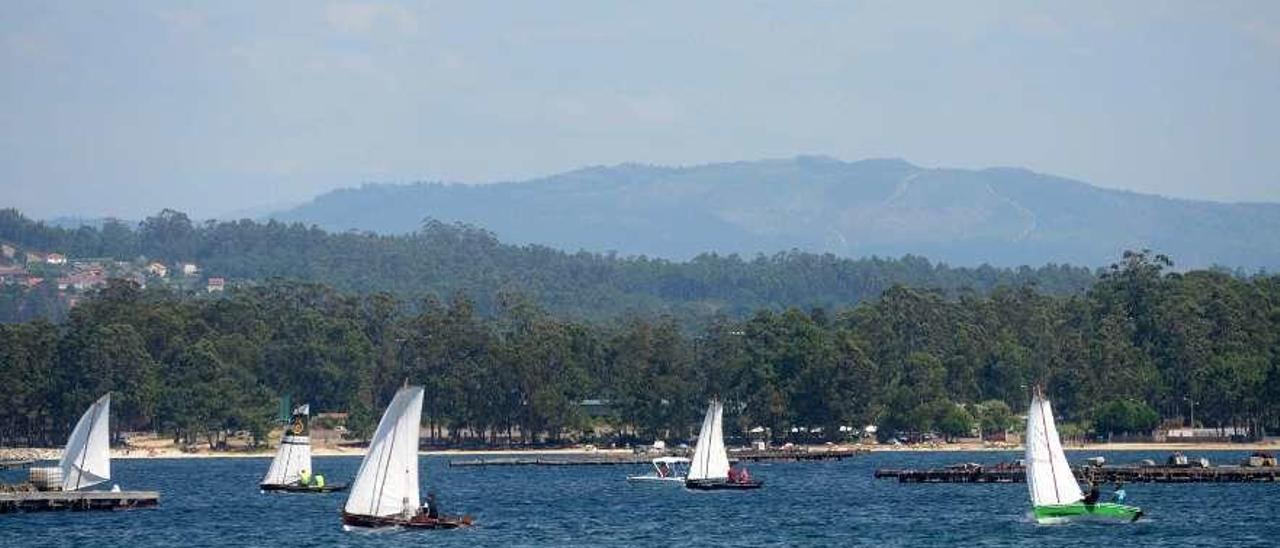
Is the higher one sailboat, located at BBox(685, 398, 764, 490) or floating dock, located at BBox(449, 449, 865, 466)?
floating dock, located at BBox(449, 449, 865, 466)

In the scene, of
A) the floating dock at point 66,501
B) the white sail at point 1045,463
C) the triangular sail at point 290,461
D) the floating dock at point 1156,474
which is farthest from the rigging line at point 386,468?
the floating dock at point 1156,474

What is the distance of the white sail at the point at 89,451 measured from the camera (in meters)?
113

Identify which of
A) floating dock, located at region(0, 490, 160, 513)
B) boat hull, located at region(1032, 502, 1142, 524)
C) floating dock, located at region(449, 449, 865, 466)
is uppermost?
floating dock, located at region(449, 449, 865, 466)

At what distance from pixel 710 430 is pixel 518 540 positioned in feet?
128

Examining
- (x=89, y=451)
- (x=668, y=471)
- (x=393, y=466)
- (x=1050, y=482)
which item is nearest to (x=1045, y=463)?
(x=1050, y=482)

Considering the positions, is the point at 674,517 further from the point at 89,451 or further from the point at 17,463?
the point at 17,463

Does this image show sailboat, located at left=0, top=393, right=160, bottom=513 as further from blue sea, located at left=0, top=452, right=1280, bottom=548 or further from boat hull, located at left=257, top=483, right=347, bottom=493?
boat hull, located at left=257, top=483, right=347, bottom=493

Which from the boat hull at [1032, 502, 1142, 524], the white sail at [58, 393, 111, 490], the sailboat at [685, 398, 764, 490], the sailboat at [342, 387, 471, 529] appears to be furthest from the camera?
the sailboat at [685, 398, 764, 490]

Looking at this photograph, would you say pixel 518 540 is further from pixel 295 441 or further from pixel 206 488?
pixel 206 488

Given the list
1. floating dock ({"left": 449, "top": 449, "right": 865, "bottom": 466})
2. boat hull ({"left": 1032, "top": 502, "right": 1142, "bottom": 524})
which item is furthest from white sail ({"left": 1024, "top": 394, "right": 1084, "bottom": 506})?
floating dock ({"left": 449, "top": 449, "right": 865, "bottom": 466})

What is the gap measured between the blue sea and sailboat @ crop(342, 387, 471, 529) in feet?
3.09

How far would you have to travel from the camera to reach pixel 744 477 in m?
139

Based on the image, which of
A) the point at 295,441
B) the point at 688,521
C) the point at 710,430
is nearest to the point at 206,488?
the point at 295,441

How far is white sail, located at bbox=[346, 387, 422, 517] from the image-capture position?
89.3 metres
